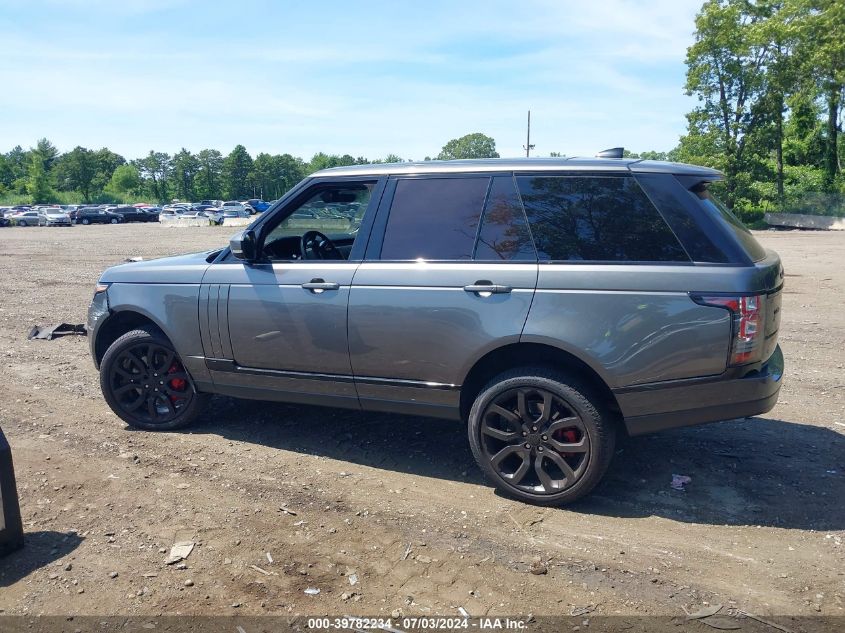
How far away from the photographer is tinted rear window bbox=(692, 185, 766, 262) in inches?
154

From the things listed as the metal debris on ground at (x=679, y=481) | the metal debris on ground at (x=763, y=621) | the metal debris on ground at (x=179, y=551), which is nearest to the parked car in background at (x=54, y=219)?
the metal debris on ground at (x=179, y=551)

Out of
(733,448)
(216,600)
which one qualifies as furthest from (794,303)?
(216,600)

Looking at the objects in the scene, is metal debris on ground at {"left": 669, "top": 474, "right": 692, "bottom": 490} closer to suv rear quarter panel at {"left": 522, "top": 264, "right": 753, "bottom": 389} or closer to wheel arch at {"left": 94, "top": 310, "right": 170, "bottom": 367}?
suv rear quarter panel at {"left": 522, "top": 264, "right": 753, "bottom": 389}

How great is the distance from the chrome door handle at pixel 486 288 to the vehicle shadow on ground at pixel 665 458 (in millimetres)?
1317

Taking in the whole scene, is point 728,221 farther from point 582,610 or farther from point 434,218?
point 582,610

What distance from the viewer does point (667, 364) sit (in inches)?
148

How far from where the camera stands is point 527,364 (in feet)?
13.6

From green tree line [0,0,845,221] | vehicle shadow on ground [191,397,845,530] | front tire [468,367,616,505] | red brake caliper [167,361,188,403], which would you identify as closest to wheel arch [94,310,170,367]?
red brake caliper [167,361,188,403]

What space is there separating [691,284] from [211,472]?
332 centimetres

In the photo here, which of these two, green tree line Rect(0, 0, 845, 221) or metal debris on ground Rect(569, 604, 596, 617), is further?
green tree line Rect(0, 0, 845, 221)

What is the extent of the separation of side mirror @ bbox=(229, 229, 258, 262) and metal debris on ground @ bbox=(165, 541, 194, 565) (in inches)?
80.2

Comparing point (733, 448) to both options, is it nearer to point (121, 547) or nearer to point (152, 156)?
point (121, 547)

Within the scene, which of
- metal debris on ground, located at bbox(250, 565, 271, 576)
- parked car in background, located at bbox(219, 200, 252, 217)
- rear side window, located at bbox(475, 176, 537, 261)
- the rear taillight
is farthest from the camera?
parked car in background, located at bbox(219, 200, 252, 217)

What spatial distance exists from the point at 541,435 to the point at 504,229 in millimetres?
1281
